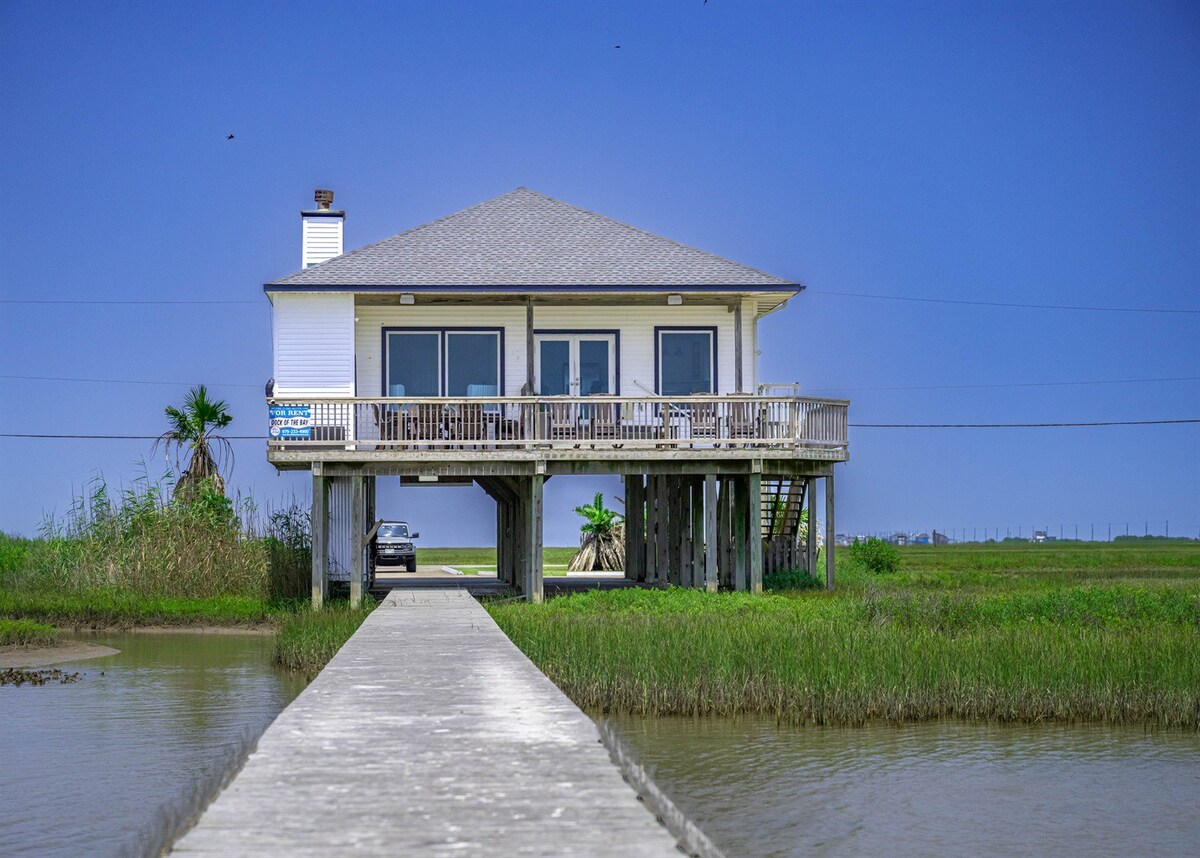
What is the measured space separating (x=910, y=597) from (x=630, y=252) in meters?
8.67

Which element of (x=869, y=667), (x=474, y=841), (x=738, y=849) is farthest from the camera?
(x=869, y=667)

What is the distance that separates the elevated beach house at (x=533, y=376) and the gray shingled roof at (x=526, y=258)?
7 cm

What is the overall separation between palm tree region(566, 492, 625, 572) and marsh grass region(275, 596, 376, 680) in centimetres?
1806

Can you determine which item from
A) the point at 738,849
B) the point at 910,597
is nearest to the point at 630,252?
the point at 910,597

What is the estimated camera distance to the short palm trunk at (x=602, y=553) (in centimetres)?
3981

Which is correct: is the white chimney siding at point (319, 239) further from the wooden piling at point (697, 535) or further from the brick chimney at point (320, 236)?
the wooden piling at point (697, 535)

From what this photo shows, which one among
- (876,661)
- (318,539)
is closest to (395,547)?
(318,539)

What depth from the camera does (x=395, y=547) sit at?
131 feet

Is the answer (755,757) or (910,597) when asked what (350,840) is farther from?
(910,597)

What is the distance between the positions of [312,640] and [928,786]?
9527 millimetres

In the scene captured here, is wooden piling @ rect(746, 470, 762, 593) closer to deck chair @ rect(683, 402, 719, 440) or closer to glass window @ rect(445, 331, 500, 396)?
deck chair @ rect(683, 402, 719, 440)

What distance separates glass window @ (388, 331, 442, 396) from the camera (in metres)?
25.8

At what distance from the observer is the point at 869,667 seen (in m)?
15.1

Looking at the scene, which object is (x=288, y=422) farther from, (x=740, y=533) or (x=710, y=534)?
(x=740, y=533)
